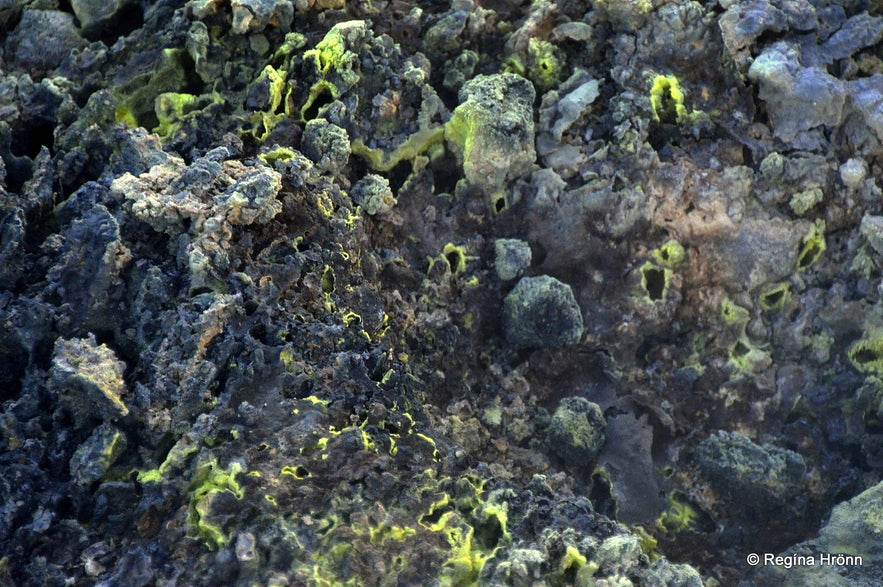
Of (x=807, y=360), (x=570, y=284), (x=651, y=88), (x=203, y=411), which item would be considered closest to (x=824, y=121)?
(x=651, y=88)

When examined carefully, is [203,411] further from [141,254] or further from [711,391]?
[711,391]

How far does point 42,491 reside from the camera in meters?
2.50

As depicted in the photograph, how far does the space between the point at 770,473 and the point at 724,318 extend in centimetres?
58

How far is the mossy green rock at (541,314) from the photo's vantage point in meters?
3.27

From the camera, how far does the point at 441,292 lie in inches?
129

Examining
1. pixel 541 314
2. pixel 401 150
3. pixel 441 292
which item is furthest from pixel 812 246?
pixel 401 150

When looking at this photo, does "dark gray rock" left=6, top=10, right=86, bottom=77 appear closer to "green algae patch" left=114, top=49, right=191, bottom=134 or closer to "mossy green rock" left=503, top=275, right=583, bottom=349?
"green algae patch" left=114, top=49, right=191, bottom=134

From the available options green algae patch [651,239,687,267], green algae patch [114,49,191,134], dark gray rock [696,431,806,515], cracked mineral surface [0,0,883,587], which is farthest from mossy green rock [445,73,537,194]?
dark gray rock [696,431,806,515]

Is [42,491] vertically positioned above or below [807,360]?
above

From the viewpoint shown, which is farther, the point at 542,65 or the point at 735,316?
the point at 542,65

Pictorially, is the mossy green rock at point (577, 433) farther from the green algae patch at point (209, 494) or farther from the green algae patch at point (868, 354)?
the green algae patch at point (209, 494)

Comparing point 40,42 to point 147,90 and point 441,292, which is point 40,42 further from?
point 441,292

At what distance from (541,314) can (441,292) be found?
1.16 ft

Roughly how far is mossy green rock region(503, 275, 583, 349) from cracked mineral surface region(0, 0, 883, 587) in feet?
0.04
